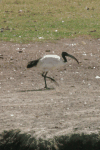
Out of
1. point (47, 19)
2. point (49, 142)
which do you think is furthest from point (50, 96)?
point (47, 19)

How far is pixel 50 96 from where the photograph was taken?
5.65m

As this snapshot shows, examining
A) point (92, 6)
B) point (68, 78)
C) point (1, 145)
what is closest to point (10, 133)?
point (1, 145)

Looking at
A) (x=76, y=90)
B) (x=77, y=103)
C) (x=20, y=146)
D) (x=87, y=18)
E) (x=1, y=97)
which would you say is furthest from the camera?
(x=87, y=18)

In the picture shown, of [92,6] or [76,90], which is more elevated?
[76,90]

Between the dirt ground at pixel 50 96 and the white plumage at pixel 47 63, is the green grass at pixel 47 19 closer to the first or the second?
the dirt ground at pixel 50 96

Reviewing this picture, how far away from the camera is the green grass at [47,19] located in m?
11.3

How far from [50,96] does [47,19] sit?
7.94 meters

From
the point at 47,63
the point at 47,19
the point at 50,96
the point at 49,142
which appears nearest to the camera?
the point at 49,142

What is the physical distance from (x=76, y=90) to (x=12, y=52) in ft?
11.9

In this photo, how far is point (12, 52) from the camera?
9.15m

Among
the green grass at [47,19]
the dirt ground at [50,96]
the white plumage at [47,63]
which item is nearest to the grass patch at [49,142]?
the dirt ground at [50,96]

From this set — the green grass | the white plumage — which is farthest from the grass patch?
the green grass

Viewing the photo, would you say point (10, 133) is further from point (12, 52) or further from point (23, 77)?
point (12, 52)

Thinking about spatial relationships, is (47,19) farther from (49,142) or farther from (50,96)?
(49,142)
